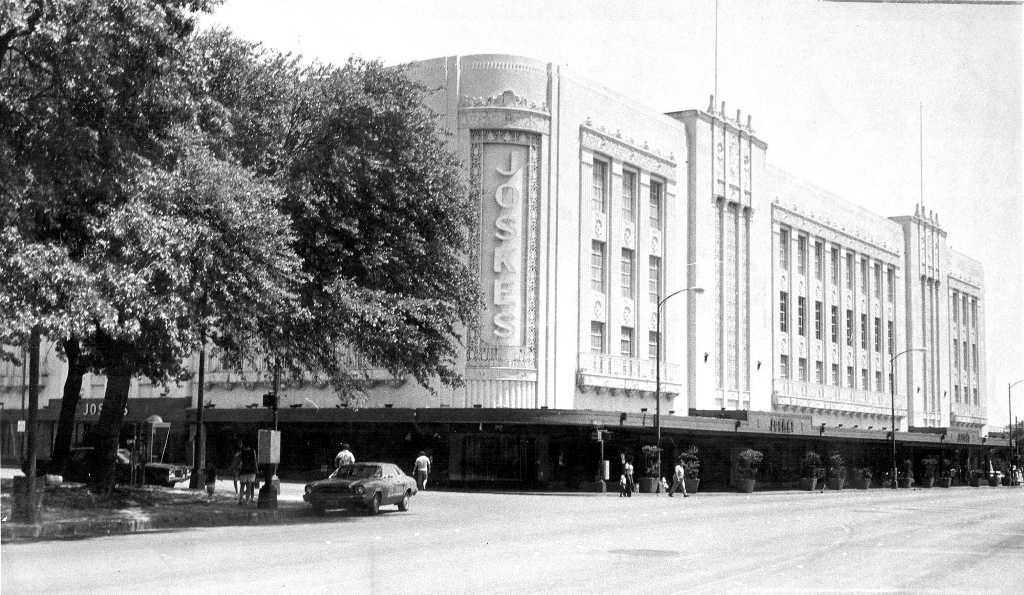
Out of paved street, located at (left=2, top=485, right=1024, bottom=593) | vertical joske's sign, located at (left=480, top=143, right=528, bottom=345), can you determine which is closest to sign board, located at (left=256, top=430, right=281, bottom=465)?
paved street, located at (left=2, top=485, right=1024, bottom=593)

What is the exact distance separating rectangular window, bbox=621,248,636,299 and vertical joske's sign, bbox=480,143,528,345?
730 centimetres

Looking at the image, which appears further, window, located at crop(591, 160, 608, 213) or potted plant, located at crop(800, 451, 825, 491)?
potted plant, located at crop(800, 451, 825, 491)

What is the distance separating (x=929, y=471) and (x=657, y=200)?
30.0 meters

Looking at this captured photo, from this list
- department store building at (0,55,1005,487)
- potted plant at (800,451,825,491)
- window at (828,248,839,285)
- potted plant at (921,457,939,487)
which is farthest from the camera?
potted plant at (921,457,939,487)

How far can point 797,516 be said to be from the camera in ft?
95.9

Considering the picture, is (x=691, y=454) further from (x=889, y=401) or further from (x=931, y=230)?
(x=931, y=230)

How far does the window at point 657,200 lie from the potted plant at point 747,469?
11.7 meters

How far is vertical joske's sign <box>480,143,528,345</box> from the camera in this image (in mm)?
46188

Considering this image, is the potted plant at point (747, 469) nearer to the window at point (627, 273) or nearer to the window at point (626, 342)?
the window at point (626, 342)

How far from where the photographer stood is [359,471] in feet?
95.6

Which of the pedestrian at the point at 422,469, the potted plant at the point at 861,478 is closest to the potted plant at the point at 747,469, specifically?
the potted plant at the point at 861,478

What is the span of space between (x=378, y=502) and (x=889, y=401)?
53905 mm

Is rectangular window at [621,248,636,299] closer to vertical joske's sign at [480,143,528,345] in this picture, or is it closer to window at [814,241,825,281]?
vertical joske's sign at [480,143,528,345]

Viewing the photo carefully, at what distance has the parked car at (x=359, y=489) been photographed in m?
27.5
